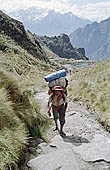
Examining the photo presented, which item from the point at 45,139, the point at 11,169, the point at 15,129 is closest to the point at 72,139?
the point at 45,139

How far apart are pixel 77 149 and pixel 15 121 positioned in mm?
1690

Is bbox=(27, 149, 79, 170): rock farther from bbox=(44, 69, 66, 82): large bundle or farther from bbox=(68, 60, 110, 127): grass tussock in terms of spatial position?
bbox=(68, 60, 110, 127): grass tussock

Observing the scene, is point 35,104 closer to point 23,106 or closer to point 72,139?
point 23,106

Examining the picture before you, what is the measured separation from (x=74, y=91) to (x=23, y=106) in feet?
23.7

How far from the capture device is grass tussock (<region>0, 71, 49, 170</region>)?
16.6 ft

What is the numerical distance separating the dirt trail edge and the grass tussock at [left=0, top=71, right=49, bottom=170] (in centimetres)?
51

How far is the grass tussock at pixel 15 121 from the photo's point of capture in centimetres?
505

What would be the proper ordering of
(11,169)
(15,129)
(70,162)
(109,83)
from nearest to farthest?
(11,169)
(70,162)
(15,129)
(109,83)

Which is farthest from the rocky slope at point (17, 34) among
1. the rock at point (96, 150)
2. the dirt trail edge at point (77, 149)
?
the rock at point (96, 150)

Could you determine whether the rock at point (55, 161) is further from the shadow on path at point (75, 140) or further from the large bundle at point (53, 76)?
the large bundle at point (53, 76)

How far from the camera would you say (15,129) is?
6.10 meters

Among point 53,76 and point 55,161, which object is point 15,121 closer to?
point 55,161

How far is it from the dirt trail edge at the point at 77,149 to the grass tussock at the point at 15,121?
512 mm

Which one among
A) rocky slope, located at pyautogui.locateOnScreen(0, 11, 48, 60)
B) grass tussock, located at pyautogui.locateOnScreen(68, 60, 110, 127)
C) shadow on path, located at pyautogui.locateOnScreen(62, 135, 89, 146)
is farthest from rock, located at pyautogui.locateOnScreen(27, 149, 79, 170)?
rocky slope, located at pyautogui.locateOnScreen(0, 11, 48, 60)
